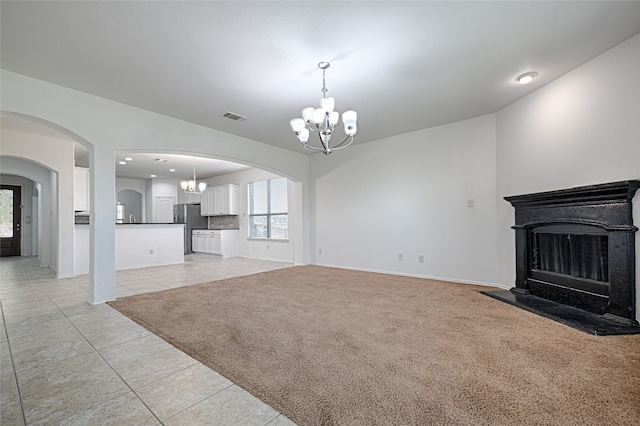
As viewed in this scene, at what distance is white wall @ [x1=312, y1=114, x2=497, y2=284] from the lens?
14.5ft

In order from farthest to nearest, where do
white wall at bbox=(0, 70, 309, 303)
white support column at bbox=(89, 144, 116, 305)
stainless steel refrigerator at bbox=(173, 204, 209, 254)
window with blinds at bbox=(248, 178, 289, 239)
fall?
stainless steel refrigerator at bbox=(173, 204, 209, 254), window with blinds at bbox=(248, 178, 289, 239), white support column at bbox=(89, 144, 116, 305), white wall at bbox=(0, 70, 309, 303)

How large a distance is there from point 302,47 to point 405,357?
9.23ft

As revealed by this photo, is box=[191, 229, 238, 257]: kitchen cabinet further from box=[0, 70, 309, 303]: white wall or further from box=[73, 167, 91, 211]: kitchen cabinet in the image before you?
box=[0, 70, 309, 303]: white wall

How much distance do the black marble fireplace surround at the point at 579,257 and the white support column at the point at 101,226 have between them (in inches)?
203

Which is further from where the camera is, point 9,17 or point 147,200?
point 147,200

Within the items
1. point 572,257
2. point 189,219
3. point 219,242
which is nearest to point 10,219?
point 189,219

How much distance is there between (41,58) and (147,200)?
8.65 meters

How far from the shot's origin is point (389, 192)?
5465mm

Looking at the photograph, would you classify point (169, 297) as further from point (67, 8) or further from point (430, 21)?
point (430, 21)

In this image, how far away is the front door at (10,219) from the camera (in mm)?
8883

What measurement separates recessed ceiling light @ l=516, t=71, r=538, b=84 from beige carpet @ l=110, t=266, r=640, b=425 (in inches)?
107

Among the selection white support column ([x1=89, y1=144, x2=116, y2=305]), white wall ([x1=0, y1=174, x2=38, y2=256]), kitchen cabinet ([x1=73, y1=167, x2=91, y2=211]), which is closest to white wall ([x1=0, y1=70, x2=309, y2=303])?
white support column ([x1=89, y1=144, x2=116, y2=305])

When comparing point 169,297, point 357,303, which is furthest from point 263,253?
point 357,303

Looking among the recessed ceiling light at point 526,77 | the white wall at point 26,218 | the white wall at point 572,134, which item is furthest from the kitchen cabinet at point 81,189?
the white wall at point 572,134
